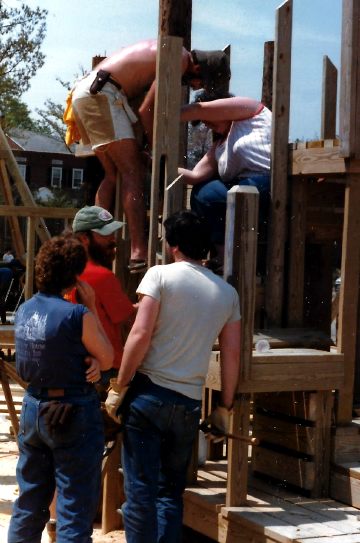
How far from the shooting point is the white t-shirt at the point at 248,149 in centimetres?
496

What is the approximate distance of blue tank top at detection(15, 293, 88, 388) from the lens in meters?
3.50

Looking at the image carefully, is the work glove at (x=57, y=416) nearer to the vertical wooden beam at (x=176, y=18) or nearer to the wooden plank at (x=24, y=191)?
the vertical wooden beam at (x=176, y=18)

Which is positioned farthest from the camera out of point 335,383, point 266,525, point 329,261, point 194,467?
point 329,261

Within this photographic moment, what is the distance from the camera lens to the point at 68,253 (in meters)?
3.62

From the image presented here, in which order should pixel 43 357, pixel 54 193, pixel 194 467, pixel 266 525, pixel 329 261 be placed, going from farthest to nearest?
pixel 54 193
pixel 329 261
pixel 194 467
pixel 266 525
pixel 43 357

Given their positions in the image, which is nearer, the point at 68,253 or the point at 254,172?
the point at 68,253

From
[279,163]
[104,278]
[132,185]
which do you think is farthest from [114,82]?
[104,278]

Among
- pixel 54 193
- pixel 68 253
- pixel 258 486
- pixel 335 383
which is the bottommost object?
pixel 258 486

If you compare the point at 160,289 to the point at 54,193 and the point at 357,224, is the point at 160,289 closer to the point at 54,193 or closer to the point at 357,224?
the point at 357,224

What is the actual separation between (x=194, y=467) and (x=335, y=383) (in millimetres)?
1032

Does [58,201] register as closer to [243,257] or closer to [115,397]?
[243,257]

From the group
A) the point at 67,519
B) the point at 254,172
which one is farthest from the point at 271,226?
the point at 67,519

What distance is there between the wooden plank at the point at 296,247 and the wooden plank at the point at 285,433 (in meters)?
0.65

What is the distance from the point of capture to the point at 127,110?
5441 mm
